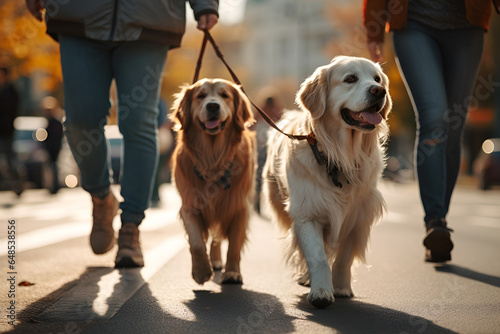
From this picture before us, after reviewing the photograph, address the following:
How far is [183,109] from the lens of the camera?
15.7 feet

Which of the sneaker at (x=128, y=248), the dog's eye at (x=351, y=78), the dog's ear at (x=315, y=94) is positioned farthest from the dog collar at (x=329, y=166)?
the sneaker at (x=128, y=248)

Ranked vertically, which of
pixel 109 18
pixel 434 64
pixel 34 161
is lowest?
pixel 34 161

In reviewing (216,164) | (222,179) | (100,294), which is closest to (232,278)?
(222,179)

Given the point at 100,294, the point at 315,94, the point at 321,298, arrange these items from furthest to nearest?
the point at 315,94
the point at 100,294
the point at 321,298

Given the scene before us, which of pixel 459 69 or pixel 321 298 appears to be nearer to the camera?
pixel 321 298

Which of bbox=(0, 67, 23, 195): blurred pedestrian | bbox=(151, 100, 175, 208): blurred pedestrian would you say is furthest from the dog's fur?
bbox=(0, 67, 23, 195): blurred pedestrian

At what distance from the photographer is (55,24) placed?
451cm

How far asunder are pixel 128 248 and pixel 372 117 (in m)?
1.77

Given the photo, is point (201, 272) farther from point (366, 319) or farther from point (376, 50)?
point (376, 50)

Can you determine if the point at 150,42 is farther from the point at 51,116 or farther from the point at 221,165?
the point at 51,116

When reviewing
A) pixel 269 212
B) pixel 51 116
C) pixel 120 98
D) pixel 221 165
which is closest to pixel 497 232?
pixel 269 212

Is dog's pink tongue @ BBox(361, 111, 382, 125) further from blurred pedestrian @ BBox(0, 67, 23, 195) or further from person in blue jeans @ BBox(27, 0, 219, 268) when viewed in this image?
blurred pedestrian @ BBox(0, 67, 23, 195)

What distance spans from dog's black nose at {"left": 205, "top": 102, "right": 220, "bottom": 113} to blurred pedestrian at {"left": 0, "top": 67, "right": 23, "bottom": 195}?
7489 mm

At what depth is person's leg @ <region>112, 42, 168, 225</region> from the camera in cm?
461
